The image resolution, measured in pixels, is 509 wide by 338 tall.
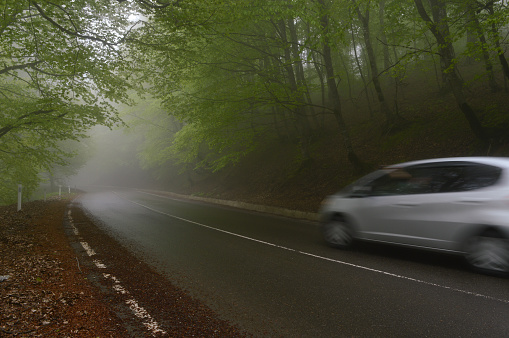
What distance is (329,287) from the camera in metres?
4.61

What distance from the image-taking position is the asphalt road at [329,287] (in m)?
3.42

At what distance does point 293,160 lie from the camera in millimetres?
18797

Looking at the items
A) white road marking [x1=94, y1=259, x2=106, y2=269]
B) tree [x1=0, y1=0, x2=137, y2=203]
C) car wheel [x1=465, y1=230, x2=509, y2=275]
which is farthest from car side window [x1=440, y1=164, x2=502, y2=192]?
tree [x1=0, y1=0, x2=137, y2=203]

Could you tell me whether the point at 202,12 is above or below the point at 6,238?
above

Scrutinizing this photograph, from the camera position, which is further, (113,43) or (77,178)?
(77,178)

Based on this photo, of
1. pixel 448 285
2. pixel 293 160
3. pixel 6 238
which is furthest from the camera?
pixel 293 160

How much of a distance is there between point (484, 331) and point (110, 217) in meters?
13.0

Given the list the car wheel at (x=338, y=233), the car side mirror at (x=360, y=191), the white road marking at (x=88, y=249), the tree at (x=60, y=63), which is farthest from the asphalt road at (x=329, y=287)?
the tree at (x=60, y=63)

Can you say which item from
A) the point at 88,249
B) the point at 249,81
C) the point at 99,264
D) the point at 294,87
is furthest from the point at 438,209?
the point at 294,87

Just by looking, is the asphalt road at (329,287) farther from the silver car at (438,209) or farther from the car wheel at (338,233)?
the silver car at (438,209)

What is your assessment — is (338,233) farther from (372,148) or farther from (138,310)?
(372,148)

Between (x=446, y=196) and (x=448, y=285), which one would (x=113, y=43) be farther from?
(x=448, y=285)

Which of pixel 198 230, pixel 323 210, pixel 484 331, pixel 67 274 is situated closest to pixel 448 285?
pixel 484 331

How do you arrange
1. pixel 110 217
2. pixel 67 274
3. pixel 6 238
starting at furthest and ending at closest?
pixel 110 217
pixel 6 238
pixel 67 274
